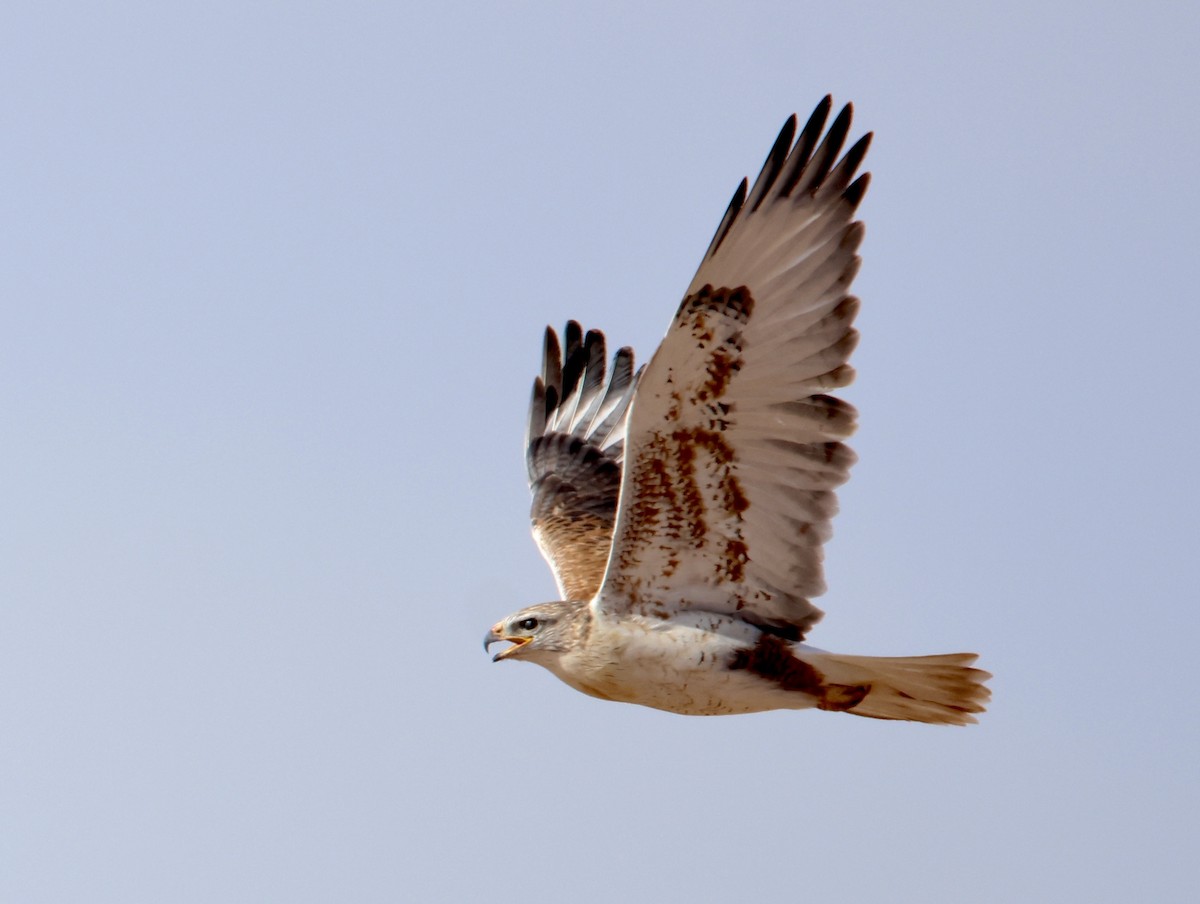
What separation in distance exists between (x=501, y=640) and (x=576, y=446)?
2.88 meters

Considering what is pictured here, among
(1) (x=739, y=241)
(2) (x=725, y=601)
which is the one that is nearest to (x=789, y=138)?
(1) (x=739, y=241)

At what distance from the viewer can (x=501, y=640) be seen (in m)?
9.65

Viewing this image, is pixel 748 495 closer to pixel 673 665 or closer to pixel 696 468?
pixel 696 468

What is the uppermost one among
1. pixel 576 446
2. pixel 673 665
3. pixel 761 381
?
pixel 576 446

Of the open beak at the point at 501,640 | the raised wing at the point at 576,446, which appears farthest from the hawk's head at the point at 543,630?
the raised wing at the point at 576,446

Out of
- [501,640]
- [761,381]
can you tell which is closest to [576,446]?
[501,640]

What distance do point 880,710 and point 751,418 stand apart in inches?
69.5

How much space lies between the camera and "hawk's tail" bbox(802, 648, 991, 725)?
944 cm

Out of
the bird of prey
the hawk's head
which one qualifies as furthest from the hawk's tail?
the hawk's head

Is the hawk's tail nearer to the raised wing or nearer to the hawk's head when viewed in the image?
the hawk's head

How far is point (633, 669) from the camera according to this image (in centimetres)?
923

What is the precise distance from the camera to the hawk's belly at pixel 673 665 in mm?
9242

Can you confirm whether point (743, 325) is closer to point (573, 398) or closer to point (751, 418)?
point (751, 418)

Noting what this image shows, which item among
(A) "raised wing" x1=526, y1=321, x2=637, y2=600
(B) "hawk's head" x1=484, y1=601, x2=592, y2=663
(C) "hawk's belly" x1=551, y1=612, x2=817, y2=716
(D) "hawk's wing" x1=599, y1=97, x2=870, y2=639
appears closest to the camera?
(D) "hawk's wing" x1=599, y1=97, x2=870, y2=639
